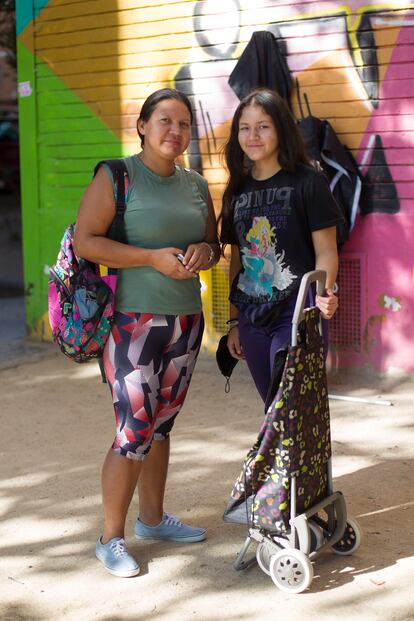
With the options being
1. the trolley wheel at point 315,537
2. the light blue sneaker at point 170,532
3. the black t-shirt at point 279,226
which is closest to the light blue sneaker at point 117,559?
the light blue sneaker at point 170,532

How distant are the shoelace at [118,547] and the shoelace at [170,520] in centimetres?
33

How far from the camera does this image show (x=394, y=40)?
6.30 m

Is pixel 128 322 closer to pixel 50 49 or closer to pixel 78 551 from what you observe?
pixel 78 551

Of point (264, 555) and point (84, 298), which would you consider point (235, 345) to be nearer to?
point (84, 298)

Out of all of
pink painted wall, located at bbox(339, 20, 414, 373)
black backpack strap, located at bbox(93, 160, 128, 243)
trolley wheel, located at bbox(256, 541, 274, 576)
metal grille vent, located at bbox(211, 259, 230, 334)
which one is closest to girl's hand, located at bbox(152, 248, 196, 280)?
black backpack strap, located at bbox(93, 160, 128, 243)

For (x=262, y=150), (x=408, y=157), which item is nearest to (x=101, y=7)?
(x=408, y=157)

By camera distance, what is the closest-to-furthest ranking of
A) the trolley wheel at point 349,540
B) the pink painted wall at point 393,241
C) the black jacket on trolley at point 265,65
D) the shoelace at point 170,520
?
the trolley wheel at point 349,540 → the shoelace at point 170,520 → the pink painted wall at point 393,241 → the black jacket on trolley at point 265,65

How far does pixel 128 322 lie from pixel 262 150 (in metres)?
0.84

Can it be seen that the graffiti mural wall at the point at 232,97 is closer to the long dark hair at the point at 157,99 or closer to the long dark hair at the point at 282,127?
the long dark hair at the point at 282,127

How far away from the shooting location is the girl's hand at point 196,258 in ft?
11.7

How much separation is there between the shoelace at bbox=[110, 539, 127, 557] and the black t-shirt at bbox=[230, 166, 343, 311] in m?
1.06

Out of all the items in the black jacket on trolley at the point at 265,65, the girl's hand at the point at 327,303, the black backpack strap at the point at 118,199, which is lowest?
the girl's hand at the point at 327,303

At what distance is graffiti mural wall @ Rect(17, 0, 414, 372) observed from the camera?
21.1 ft

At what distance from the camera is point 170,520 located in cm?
409
